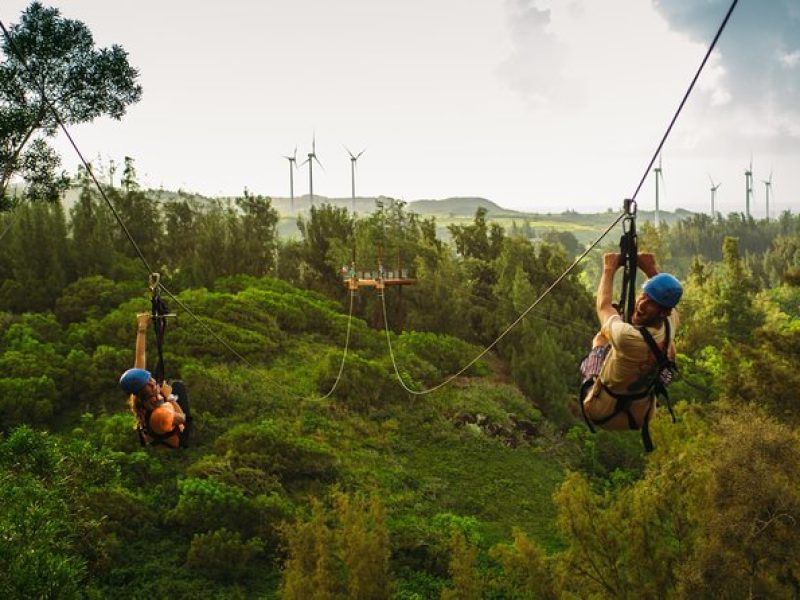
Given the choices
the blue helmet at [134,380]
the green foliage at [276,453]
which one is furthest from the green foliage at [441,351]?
the blue helmet at [134,380]

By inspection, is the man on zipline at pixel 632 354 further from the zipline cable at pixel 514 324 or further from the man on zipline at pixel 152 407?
the man on zipline at pixel 152 407

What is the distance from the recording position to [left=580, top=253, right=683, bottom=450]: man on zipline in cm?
484

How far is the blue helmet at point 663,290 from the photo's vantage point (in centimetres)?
470

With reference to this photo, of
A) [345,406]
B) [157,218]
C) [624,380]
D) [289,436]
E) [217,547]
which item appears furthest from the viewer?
[157,218]

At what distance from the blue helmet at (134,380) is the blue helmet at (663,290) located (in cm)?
509

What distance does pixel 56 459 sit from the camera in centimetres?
1356

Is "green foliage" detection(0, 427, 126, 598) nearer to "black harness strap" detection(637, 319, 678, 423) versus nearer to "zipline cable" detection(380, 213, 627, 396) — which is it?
"zipline cable" detection(380, 213, 627, 396)

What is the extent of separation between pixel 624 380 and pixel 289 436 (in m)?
16.2

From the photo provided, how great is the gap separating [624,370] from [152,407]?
5.17 m

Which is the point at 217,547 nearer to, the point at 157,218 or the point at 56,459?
the point at 56,459

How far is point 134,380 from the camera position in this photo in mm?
7223

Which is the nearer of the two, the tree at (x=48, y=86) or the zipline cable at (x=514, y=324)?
the zipline cable at (x=514, y=324)

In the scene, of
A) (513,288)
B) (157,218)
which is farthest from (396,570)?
(157,218)

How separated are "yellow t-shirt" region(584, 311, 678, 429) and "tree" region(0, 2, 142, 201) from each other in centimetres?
1713
